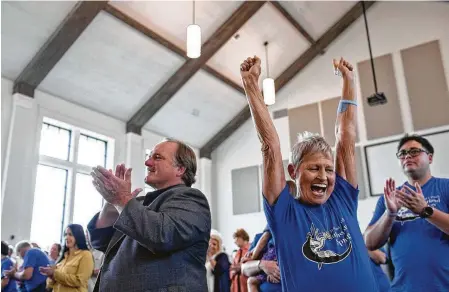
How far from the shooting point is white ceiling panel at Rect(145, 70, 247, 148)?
7656mm

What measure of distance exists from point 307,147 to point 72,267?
2.21 m

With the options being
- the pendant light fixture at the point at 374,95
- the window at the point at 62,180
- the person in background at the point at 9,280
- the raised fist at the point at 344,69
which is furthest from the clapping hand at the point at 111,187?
the pendant light fixture at the point at 374,95

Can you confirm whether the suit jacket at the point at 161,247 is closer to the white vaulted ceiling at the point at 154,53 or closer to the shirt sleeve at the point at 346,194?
the shirt sleeve at the point at 346,194

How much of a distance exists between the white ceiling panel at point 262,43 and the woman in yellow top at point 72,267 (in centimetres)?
498

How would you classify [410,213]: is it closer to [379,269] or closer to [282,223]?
[379,269]

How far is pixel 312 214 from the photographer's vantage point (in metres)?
1.22

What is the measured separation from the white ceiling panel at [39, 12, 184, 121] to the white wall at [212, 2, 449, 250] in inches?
96.6

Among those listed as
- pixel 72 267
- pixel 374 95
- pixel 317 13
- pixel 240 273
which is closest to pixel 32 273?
pixel 72 267

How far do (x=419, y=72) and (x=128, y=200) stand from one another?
→ 7.00m

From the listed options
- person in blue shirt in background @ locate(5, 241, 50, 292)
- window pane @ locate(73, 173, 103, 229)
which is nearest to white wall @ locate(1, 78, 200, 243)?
window pane @ locate(73, 173, 103, 229)

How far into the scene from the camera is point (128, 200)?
120cm

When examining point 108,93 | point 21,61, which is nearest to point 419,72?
point 108,93

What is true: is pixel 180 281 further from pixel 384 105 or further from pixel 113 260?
pixel 384 105

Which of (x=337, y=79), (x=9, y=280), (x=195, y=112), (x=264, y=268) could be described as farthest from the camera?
(x=195, y=112)
